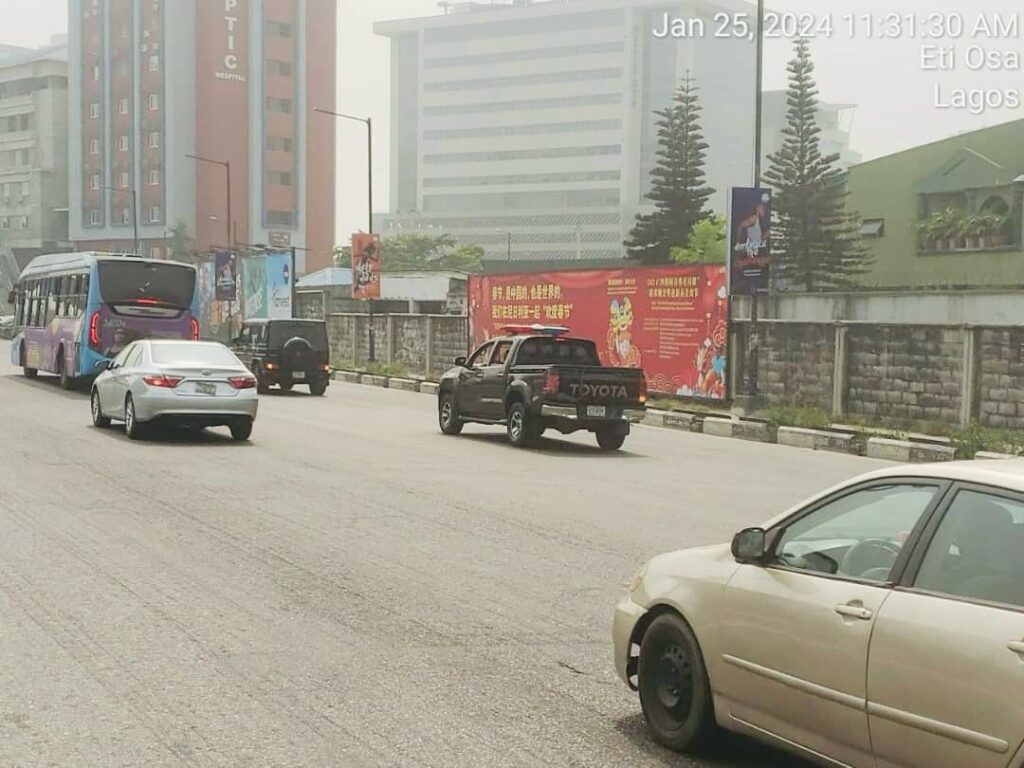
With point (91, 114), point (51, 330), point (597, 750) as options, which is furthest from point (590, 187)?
point (597, 750)

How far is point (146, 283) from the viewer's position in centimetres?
3052

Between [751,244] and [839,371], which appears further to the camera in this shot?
[751,244]

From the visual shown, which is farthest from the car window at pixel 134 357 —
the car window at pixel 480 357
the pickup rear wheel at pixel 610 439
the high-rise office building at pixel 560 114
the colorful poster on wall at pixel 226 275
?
the high-rise office building at pixel 560 114

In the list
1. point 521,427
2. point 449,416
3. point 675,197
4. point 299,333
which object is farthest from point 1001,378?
point 675,197

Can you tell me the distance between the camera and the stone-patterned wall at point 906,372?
2195 cm

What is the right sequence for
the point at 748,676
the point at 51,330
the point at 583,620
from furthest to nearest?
the point at 51,330, the point at 583,620, the point at 748,676

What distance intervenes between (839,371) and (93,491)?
1499 centimetres

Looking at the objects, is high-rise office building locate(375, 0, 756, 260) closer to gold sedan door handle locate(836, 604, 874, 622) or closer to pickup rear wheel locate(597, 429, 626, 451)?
pickup rear wheel locate(597, 429, 626, 451)

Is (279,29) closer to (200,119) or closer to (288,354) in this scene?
(200,119)

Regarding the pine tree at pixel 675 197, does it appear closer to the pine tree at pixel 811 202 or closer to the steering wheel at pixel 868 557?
the pine tree at pixel 811 202

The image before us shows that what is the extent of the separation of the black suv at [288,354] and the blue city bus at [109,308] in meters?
2.03

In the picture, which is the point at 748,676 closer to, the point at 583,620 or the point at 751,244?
the point at 583,620

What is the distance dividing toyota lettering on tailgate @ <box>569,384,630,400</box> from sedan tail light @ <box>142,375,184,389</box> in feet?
18.8

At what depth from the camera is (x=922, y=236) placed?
66.9m
